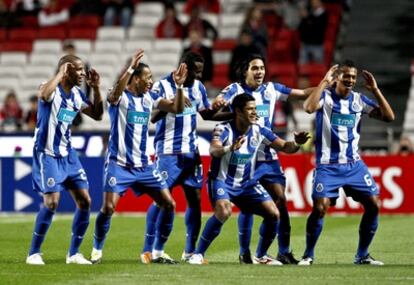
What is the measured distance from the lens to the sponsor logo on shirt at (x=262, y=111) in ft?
49.1

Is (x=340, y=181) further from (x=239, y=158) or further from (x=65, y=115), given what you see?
(x=65, y=115)

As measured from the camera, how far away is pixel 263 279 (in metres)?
12.9

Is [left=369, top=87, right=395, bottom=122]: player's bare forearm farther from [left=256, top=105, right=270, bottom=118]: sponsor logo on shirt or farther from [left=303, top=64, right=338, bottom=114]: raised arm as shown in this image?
[left=256, top=105, right=270, bottom=118]: sponsor logo on shirt

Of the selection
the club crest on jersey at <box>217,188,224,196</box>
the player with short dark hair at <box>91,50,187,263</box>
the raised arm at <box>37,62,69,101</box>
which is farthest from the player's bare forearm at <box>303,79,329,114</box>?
the raised arm at <box>37,62,69,101</box>

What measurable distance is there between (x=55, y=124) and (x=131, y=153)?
0.89 meters

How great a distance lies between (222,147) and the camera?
1426cm

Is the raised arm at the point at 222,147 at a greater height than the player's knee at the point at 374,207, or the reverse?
the raised arm at the point at 222,147

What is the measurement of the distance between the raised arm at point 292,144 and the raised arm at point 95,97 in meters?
1.96

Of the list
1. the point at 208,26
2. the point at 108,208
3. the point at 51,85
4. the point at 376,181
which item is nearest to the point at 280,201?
the point at 108,208

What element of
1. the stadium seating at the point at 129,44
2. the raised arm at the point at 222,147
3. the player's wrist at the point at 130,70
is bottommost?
the raised arm at the point at 222,147

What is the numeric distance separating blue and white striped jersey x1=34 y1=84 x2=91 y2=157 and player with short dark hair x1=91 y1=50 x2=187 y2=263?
19.0 inches

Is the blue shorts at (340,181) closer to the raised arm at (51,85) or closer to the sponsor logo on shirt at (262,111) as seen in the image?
the sponsor logo on shirt at (262,111)

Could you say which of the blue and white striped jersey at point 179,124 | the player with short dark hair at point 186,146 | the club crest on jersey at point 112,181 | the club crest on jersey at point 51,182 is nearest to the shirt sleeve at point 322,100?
the player with short dark hair at point 186,146

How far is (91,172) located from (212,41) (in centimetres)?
617
